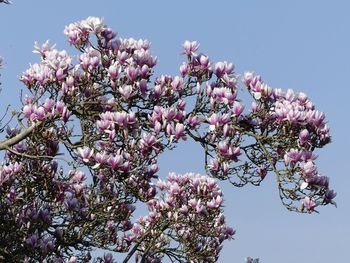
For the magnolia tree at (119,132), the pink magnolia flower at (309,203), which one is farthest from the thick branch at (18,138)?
the pink magnolia flower at (309,203)

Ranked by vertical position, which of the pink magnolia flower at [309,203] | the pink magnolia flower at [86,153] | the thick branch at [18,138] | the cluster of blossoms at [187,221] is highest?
the cluster of blossoms at [187,221]

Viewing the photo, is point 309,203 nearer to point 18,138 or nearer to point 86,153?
point 86,153

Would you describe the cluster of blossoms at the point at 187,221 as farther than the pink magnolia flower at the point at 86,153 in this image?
Yes

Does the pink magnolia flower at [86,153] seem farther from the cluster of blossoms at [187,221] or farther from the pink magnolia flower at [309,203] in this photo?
the cluster of blossoms at [187,221]

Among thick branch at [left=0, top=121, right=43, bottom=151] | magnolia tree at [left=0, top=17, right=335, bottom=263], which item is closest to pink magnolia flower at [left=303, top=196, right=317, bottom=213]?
magnolia tree at [left=0, top=17, right=335, bottom=263]

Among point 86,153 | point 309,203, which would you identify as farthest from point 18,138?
point 309,203

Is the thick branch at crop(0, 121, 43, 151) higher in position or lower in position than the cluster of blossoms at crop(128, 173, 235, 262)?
lower

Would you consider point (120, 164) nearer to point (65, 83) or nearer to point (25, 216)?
point (65, 83)

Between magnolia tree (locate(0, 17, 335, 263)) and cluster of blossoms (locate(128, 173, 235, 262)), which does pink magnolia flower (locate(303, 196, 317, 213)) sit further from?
cluster of blossoms (locate(128, 173, 235, 262))

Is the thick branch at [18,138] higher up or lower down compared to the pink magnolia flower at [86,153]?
higher up

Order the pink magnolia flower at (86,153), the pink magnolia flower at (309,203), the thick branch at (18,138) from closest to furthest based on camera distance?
the pink magnolia flower at (86,153) → the pink magnolia flower at (309,203) → the thick branch at (18,138)

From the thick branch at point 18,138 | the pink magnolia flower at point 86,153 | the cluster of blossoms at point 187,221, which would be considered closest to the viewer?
the pink magnolia flower at point 86,153

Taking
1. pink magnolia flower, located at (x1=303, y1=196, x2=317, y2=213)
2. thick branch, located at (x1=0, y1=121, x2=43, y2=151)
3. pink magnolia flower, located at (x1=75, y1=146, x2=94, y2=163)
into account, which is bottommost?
pink magnolia flower, located at (x1=75, y1=146, x2=94, y2=163)

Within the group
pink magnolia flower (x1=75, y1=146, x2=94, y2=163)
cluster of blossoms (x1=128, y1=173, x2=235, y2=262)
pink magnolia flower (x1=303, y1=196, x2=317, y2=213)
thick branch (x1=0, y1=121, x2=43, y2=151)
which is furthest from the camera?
cluster of blossoms (x1=128, y1=173, x2=235, y2=262)
